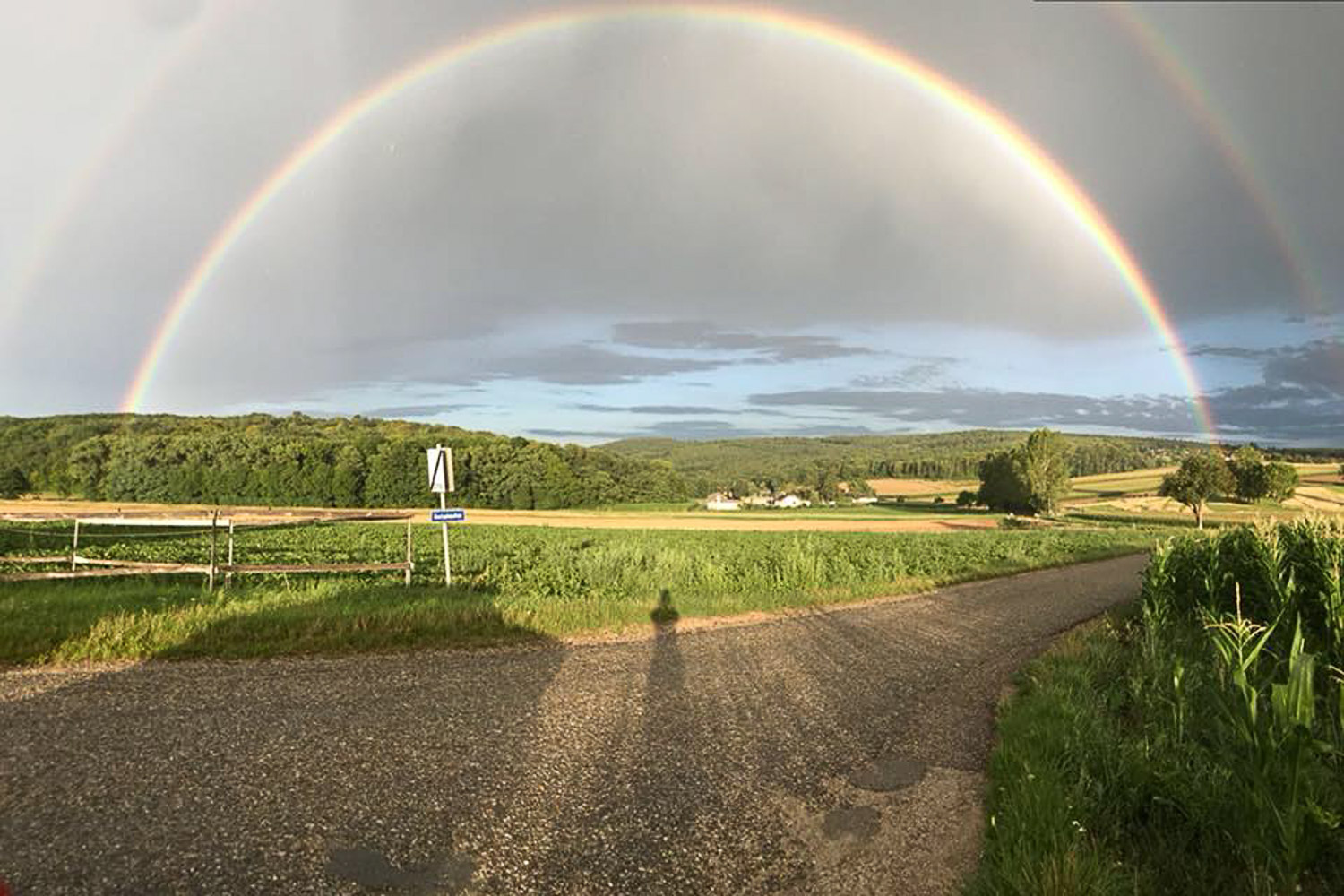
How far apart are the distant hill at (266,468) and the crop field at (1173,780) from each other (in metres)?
83.1

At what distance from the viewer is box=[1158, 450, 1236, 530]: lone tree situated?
232ft

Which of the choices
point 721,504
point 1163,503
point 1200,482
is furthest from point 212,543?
point 1163,503

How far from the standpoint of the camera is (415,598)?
1382 cm

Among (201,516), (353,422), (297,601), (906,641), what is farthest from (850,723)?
(353,422)

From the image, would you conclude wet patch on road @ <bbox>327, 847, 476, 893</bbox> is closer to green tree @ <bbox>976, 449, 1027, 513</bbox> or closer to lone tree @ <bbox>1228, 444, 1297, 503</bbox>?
green tree @ <bbox>976, 449, 1027, 513</bbox>

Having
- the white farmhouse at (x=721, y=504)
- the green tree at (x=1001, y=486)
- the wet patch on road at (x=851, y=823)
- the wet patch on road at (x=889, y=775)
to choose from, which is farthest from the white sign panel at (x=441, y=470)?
the green tree at (x=1001, y=486)

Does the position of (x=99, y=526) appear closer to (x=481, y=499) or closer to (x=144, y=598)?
(x=144, y=598)

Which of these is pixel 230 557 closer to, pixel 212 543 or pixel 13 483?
pixel 212 543

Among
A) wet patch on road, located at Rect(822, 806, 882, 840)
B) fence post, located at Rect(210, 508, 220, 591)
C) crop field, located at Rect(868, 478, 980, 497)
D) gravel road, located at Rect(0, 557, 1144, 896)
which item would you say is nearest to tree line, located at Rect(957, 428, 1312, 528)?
crop field, located at Rect(868, 478, 980, 497)

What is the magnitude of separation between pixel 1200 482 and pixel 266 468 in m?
99.6

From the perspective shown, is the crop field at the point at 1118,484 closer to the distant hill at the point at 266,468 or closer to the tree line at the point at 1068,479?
the tree line at the point at 1068,479

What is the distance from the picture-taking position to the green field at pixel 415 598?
9.95 metres

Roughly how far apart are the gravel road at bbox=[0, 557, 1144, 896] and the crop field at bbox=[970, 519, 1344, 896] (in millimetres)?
529

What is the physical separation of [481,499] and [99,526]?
51.0 m
